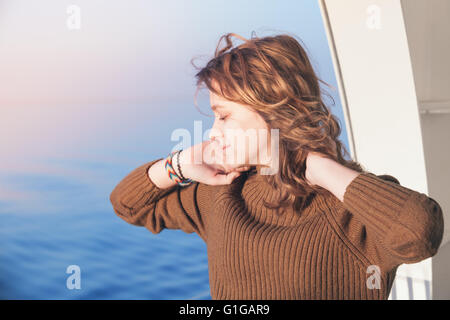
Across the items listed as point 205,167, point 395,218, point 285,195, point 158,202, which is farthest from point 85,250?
point 395,218

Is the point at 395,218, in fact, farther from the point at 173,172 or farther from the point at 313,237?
the point at 173,172

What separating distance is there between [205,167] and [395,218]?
15.8 inches

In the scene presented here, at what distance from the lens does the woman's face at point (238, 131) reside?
88 cm

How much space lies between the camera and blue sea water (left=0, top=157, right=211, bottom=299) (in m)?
5.98

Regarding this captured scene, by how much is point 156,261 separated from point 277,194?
564cm

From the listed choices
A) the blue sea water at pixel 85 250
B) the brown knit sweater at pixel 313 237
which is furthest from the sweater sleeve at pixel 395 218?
the blue sea water at pixel 85 250

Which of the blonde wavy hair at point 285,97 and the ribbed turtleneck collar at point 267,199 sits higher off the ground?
the blonde wavy hair at point 285,97

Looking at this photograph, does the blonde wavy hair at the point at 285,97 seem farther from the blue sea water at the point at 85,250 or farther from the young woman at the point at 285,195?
the blue sea water at the point at 85,250

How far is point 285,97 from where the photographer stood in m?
0.87

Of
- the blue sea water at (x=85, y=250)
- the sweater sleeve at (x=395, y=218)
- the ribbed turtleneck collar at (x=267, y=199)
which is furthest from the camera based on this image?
the blue sea water at (x=85, y=250)

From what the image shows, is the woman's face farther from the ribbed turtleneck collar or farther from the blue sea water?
the blue sea water

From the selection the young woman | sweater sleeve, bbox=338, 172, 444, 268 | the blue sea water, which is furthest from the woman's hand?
the blue sea water

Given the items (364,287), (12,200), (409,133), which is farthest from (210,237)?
(12,200)

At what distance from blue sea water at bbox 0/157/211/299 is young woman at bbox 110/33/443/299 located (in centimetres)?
510
